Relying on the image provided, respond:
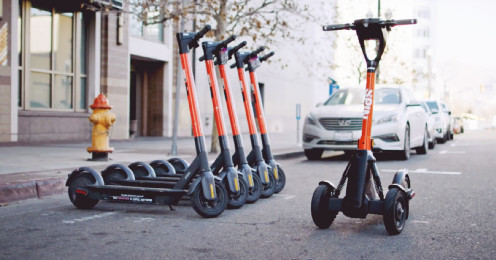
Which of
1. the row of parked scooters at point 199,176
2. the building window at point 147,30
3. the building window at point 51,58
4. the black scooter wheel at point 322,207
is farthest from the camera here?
the building window at point 147,30

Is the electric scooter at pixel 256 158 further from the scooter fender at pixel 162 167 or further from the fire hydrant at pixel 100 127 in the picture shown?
the fire hydrant at pixel 100 127

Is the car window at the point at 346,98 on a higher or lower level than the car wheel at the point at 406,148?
higher

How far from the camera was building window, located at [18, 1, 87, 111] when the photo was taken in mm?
15453


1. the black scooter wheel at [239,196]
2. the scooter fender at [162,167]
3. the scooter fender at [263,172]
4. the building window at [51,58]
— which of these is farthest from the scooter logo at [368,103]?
the building window at [51,58]

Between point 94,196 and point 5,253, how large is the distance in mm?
1853

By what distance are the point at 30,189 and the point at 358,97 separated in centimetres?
854

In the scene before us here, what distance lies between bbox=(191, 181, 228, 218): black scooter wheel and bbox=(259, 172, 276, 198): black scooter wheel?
139cm

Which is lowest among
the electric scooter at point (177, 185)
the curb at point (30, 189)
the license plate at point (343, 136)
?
the curb at point (30, 189)

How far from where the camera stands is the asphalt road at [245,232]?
4.28 m

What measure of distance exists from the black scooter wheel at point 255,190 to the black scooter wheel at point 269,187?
1.01 feet

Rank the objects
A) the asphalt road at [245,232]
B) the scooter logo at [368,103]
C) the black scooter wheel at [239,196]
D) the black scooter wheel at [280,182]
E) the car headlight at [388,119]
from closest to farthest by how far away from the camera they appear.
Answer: the asphalt road at [245,232]
the scooter logo at [368,103]
the black scooter wheel at [239,196]
the black scooter wheel at [280,182]
the car headlight at [388,119]

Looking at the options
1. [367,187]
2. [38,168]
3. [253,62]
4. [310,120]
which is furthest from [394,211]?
[310,120]

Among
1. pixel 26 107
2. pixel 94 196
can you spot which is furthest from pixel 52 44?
pixel 94 196

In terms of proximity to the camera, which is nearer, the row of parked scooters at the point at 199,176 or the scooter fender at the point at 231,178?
the row of parked scooters at the point at 199,176
